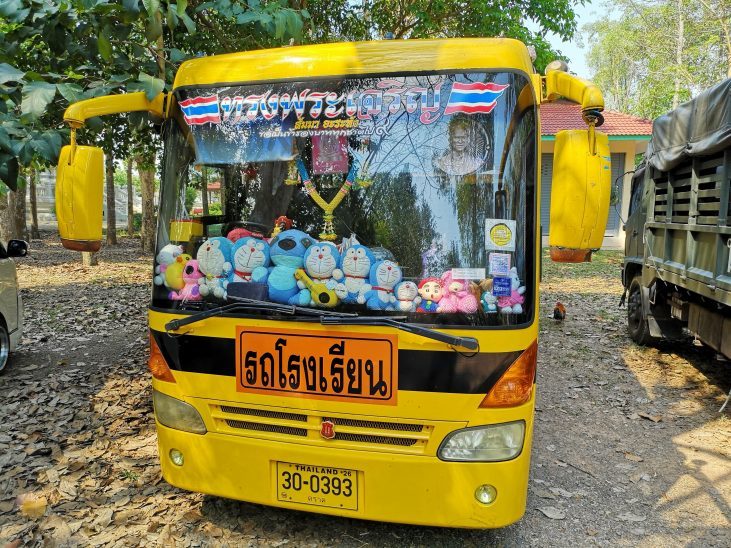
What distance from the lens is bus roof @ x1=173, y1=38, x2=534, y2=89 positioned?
9.53 feet

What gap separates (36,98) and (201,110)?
1.16 meters

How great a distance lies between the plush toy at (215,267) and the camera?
309 cm

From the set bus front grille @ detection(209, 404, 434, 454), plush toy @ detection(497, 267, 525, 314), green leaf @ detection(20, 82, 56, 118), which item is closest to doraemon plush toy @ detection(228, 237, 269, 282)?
bus front grille @ detection(209, 404, 434, 454)

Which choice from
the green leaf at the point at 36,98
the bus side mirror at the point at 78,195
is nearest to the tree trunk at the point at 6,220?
the green leaf at the point at 36,98

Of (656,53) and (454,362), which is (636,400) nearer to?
(454,362)

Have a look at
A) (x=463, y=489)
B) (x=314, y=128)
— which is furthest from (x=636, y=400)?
(x=314, y=128)

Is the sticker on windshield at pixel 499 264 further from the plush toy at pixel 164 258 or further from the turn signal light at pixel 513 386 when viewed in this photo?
the plush toy at pixel 164 258

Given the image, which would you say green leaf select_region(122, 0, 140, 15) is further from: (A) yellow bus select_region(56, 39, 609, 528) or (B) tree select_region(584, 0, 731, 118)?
(B) tree select_region(584, 0, 731, 118)

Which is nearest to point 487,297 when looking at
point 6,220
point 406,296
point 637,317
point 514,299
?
point 514,299

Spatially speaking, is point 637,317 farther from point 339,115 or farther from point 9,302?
point 9,302

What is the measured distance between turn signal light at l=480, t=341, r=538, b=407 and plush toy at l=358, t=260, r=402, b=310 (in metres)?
0.65

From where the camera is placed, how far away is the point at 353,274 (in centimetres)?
291

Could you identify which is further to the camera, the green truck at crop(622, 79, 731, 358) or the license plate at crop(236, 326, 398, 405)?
the green truck at crop(622, 79, 731, 358)

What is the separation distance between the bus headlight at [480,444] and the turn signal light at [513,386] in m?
0.11
